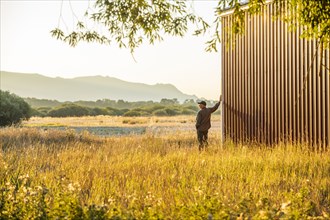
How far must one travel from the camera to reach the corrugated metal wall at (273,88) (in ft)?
44.9

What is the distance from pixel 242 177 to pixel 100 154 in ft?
16.8

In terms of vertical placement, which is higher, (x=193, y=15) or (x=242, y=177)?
(x=193, y=15)

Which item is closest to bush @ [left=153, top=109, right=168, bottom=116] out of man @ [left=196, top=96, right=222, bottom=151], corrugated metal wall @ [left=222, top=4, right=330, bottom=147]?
corrugated metal wall @ [left=222, top=4, right=330, bottom=147]

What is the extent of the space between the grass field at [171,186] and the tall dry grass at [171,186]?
1 cm

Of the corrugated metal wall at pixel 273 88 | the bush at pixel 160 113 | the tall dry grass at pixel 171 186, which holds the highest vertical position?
Answer: the corrugated metal wall at pixel 273 88

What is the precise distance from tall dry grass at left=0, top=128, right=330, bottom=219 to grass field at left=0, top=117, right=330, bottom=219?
10 millimetres

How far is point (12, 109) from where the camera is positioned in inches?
1371

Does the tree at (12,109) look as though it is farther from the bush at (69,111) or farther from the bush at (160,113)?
the bush at (160,113)

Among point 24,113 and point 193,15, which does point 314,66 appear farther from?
point 24,113

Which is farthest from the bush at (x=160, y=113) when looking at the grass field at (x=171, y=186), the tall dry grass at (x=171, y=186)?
the tall dry grass at (x=171, y=186)

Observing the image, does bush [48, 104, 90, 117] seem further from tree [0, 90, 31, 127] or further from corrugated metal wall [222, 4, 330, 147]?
corrugated metal wall [222, 4, 330, 147]

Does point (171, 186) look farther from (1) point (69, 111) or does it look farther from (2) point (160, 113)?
(2) point (160, 113)

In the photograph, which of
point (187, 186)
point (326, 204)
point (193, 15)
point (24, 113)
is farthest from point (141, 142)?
point (24, 113)

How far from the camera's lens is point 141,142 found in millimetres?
18109
